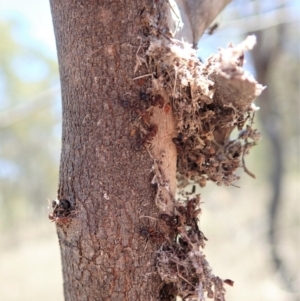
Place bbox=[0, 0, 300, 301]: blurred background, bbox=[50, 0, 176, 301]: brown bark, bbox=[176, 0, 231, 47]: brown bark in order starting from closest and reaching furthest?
bbox=[50, 0, 176, 301]: brown bark
bbox=[176, 0, 231, 47]: brown bark
bbox=[0, 0, 300, 301]: blurred background

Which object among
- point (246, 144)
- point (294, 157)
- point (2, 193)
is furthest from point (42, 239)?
point (246, 144)

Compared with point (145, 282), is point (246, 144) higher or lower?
higher

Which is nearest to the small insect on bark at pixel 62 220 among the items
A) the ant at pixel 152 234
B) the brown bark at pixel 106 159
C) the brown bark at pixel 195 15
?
the brown bark at pixel 106 159

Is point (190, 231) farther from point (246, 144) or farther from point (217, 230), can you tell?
point (217, 230)

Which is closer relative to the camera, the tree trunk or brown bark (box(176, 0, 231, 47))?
the tree trunk

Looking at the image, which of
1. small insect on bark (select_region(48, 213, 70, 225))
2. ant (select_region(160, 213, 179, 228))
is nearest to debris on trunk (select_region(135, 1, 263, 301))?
ant (select_region(160, 213, 179, 228))

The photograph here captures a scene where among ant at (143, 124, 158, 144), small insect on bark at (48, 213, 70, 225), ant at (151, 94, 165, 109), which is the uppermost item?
ant at (151, 94, 165, 109)

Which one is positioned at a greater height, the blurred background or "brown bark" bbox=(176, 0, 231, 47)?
the blurred background

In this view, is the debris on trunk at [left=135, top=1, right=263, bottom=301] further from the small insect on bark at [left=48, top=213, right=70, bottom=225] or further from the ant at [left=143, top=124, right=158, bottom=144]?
the small insect on bark at [left=48, top=213, right=70, bottom=225]
